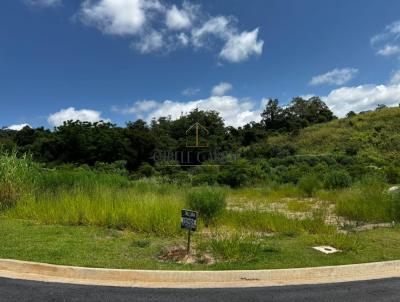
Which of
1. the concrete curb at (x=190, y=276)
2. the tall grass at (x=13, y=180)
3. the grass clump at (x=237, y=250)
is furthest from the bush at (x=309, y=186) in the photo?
the concrete curb at (x=190, y=276)

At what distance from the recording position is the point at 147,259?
660 centimetres

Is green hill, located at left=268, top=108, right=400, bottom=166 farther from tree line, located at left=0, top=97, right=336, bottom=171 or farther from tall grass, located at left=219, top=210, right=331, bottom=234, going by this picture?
tall grass, located at left=219, top=210, right=331, bottom=234

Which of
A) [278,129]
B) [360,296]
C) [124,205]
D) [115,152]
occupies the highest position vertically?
[278,129]

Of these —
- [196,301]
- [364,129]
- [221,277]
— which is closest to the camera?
[196,301]

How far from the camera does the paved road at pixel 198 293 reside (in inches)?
194

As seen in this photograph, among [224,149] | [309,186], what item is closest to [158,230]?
[309,186]

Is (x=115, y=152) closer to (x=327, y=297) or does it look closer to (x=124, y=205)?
(x=124, y=205)

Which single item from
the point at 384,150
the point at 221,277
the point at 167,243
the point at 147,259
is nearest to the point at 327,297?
the point at 221,277

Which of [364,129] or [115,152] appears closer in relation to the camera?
[115,152]

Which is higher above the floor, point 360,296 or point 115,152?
point 115,152

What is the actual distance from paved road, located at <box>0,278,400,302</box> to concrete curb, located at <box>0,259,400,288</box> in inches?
9.3

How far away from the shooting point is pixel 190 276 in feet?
18.9

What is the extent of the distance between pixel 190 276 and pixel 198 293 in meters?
0.62

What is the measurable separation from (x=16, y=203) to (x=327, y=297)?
9.33 metres
